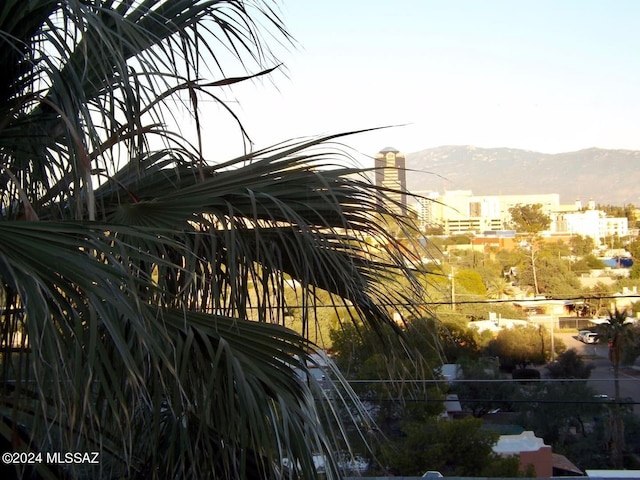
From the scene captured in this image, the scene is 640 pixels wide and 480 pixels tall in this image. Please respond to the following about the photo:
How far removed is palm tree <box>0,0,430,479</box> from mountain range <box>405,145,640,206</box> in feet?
395

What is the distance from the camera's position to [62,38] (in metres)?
1.85

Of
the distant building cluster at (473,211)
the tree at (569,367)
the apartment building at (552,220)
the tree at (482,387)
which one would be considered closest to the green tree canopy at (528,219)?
the distant building cluster at (473,211)

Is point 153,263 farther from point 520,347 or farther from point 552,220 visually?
point 552,220

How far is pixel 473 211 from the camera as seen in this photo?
296 feet

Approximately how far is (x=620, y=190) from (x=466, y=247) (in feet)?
315

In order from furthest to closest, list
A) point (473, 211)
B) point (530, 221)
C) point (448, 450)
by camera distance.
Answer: point (473, 211) → point (530, 221) → point (448, 450)

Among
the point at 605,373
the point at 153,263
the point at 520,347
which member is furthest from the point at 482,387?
the point at 153,263

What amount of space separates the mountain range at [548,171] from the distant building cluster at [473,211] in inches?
1005

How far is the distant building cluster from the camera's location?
7.23 ft

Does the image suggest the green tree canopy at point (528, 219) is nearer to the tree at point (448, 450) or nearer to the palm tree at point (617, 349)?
the palm tree at point (617, 349)

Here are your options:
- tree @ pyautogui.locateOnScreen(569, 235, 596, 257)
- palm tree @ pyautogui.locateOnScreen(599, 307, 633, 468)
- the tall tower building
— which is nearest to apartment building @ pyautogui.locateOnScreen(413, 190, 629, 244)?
tree @ pyautogui.locateOnScreen(569, 235, 596, 257)

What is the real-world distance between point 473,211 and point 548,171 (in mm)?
73137

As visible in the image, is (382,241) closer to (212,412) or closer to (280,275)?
(280,275)

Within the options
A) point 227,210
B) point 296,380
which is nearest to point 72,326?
point 296,380
